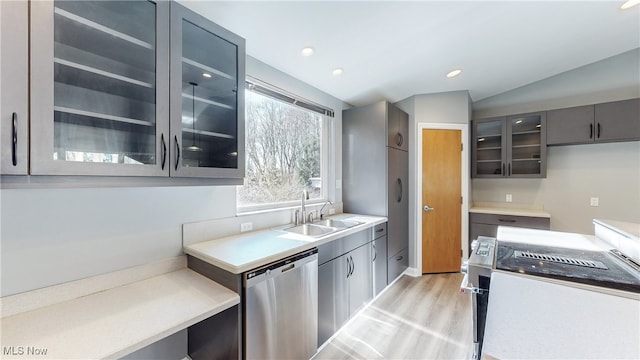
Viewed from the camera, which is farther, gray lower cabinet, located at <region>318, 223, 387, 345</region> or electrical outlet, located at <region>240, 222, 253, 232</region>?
electrical outlet, located at <region>240, 222, 253, 232</region>

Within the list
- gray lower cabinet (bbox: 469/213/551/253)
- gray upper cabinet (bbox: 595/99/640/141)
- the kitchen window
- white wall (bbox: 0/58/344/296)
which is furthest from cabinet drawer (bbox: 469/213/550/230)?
white wall (bbox: 0/58/344/296)

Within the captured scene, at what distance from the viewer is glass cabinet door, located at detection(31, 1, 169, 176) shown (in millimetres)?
919

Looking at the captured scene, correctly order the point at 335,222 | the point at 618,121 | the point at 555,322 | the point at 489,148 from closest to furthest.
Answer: the point at 555,322 < the point at 335,222 < the point at 618,121 < the point at 489,148

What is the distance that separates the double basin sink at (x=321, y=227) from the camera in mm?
2316

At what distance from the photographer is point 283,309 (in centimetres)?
153

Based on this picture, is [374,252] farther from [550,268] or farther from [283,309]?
[550,268]

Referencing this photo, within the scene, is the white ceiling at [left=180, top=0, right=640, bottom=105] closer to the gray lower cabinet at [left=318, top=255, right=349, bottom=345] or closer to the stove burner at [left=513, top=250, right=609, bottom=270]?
the stove burner at [left=513, top=250, right=609, bottom=270]

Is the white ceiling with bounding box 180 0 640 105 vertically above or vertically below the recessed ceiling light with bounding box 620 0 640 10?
below

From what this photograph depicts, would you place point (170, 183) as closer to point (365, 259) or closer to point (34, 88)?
point (34, 88)

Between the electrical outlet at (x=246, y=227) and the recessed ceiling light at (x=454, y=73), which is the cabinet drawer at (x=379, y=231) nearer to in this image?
the electrical outlet at (x=246, y=227)

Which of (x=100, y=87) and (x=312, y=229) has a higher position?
(x=100, y=87)

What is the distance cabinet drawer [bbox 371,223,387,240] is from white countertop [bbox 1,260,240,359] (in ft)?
5.50

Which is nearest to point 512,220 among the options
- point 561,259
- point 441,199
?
point 441,199

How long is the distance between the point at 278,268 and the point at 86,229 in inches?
41.4
